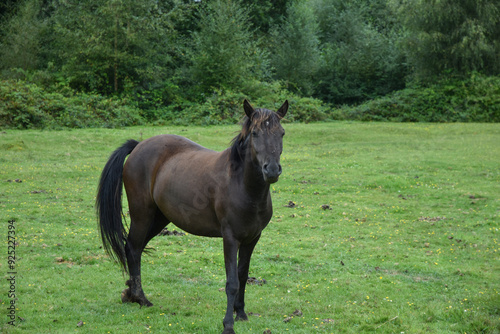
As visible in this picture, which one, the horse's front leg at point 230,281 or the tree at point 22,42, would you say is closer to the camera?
the horse's front leg at point 230,281

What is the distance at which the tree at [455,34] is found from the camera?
100ft

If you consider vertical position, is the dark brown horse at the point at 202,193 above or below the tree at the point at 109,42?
below

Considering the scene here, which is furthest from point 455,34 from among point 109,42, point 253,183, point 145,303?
point 145,303

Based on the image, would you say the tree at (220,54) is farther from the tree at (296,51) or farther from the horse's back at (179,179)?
the horse's back at (179,179)

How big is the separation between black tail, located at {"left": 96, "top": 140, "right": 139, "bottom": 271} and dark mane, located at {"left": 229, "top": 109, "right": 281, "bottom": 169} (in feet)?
6.42

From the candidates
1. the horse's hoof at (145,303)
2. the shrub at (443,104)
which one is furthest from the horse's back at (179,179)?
the shrub at (443,104)

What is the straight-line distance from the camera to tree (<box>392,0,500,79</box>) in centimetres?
3055

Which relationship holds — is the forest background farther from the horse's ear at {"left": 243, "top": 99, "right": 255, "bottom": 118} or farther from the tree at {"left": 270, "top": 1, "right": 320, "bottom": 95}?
the horse's ear at {"left": 243, "top": 99, "right": 255, "bottom": 118}

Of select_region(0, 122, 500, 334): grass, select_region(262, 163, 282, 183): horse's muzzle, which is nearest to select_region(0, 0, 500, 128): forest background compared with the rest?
select_region(0, 122, 500, 334): grass

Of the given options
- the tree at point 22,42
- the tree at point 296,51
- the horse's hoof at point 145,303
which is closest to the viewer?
the horse's hoof at point 145,303

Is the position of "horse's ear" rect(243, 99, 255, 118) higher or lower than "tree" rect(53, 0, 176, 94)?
lower

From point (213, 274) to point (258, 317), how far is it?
1.85m

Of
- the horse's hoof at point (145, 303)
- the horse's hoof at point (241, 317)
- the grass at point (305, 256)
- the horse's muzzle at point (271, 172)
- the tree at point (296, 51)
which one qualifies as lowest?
the grass at point (305, 256)

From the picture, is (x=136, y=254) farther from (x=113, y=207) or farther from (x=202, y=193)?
(x=202, y=193)
